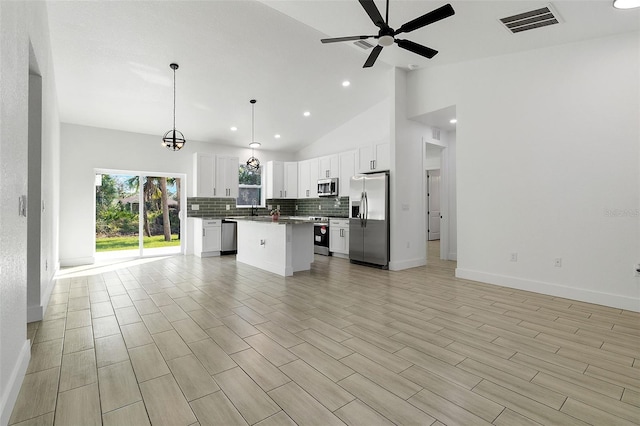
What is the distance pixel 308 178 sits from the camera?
8188 millimetres

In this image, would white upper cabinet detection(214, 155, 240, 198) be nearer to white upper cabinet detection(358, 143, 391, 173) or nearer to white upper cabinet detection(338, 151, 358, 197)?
white upper cabinet detection(338, 151, 358, 197)

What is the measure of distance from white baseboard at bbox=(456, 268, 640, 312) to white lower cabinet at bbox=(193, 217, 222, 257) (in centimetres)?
517

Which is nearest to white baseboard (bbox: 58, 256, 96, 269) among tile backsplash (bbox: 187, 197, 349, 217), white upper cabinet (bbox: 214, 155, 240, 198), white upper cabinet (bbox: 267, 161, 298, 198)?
tile backsplash (bbox: 187, 197, 349, 217)

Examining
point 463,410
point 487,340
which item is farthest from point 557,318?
point 463,410

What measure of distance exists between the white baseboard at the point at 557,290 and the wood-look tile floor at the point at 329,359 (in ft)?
0.43

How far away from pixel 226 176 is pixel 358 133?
3442 millimetres

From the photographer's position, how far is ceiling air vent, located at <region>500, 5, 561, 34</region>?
3.28 metres

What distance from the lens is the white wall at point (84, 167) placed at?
6.05m

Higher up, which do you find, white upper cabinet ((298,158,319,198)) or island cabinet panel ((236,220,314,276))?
white upper cabinet ((298,158,319,198))

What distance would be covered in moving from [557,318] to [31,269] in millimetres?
5305

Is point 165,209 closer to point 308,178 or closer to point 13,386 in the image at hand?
point 308,178

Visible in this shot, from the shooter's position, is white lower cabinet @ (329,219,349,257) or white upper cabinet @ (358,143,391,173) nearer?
white upper cabinet @ (358,143,391,173)

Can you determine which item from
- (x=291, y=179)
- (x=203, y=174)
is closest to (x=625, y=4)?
(x=291, y=179)

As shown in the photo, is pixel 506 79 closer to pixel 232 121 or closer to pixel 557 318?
pixel 557 318
